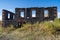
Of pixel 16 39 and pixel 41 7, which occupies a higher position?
pixel 41 7

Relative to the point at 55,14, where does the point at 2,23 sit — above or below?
below

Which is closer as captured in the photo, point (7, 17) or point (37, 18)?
point (37, 18)

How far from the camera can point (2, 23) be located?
24.3m

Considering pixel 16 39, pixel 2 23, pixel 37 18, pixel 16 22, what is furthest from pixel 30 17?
pixel 16 39

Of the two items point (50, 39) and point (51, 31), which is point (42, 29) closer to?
point (51, 31)

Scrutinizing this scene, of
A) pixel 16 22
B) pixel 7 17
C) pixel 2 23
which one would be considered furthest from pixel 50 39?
pixel 7 17

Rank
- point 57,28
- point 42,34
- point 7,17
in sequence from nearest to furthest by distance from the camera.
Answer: point 42,34 < point 57,28 < point 7,17

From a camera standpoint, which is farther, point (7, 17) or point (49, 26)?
point (7, 17)

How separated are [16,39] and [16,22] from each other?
46.7ft

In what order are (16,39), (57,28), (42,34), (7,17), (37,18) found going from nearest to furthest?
(16,39) → (42,34) → (57,28) → (37,18) → (7,17)

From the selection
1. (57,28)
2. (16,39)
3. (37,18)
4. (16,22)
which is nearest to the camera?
(16,39)

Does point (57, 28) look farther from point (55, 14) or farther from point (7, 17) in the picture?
point (7, 17)

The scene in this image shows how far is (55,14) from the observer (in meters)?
24.5

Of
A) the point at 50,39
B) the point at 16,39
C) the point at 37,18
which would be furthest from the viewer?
the point at 37,18
